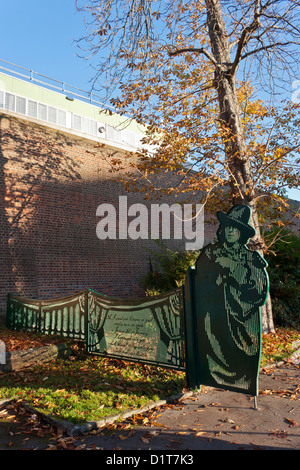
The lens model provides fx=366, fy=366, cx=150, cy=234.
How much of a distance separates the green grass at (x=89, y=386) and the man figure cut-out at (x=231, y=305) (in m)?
0.87

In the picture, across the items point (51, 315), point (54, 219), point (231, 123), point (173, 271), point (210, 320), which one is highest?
point (231, 123)

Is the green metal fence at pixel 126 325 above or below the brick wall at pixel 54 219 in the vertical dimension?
below

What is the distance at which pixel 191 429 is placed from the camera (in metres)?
3.87

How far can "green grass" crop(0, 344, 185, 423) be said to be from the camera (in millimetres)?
4438

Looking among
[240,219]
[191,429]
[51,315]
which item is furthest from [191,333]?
[51,315]

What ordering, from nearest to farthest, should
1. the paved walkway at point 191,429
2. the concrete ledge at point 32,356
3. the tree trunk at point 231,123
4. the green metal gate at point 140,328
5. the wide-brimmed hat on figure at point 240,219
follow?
the paved walkway at point 191,429 < the wide-brimmed hat on figure at point 240,219 < the green metal gate at point 140,328 < the concrete ledge at point 32,356 < the tree trunk at point 231,123

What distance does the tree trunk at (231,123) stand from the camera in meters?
8.53

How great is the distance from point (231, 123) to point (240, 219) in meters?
5.13

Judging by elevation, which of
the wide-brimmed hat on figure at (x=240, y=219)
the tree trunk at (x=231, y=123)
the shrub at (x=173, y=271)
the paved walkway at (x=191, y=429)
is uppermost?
the tree trunk at (x=231, y=123)

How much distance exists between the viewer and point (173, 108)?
9547mm

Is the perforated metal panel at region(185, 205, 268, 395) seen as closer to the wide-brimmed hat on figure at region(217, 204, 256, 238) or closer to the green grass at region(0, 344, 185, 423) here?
the wide-brimmed hat on figure at region(217, 204, 256, 238)

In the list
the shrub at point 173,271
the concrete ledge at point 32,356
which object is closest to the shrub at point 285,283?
the shrub at point 173,271

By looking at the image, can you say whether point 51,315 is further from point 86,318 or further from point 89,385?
point 89,385

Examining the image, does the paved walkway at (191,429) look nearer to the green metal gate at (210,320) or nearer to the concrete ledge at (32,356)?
the green metal gate at (210,320)
